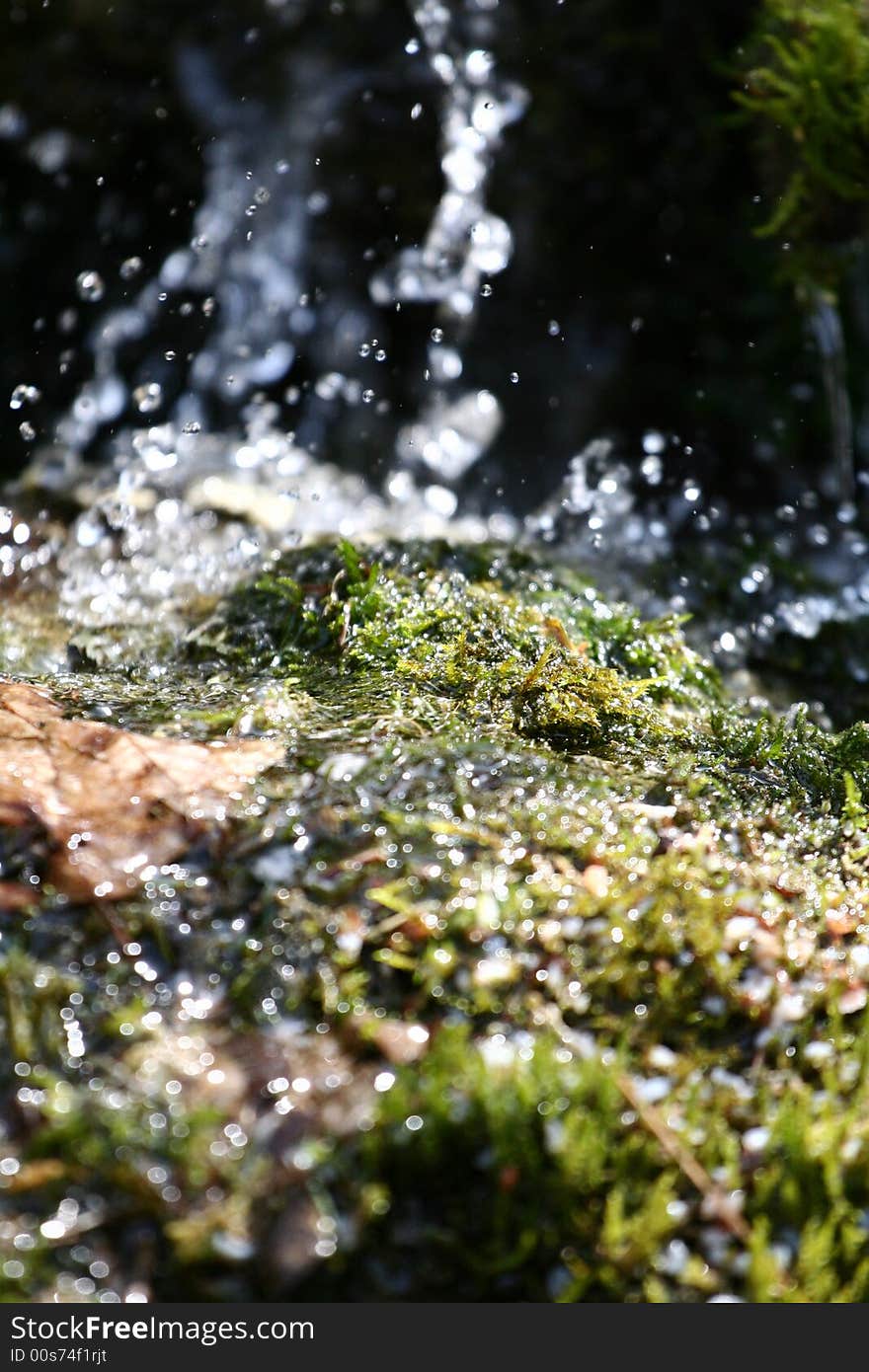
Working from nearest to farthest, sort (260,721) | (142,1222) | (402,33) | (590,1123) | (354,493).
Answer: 1. (142,1222)
2. (590,1123)
3. (260,721)
4. (354,493)
5. (402,33)

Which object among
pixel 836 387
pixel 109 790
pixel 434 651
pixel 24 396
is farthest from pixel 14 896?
pixel 836 387

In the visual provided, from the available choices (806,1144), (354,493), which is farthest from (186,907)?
(354,493)

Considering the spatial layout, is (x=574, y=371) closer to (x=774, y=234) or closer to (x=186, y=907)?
(x=774, y=234)

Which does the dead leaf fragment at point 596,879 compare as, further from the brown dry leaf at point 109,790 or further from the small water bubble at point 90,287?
the small water bubble at point 90,287

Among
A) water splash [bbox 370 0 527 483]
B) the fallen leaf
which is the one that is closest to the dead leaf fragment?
the fallen leaf

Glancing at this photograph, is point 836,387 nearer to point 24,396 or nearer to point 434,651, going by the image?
point 434,651

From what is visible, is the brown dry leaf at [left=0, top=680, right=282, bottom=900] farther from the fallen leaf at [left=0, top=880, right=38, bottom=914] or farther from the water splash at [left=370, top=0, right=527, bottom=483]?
the water splash at [left=370, top=0, right=527, bottom=483]

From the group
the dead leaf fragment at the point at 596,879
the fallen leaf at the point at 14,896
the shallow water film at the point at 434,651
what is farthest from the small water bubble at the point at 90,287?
the dead leaf fragment at the point at 596,879
